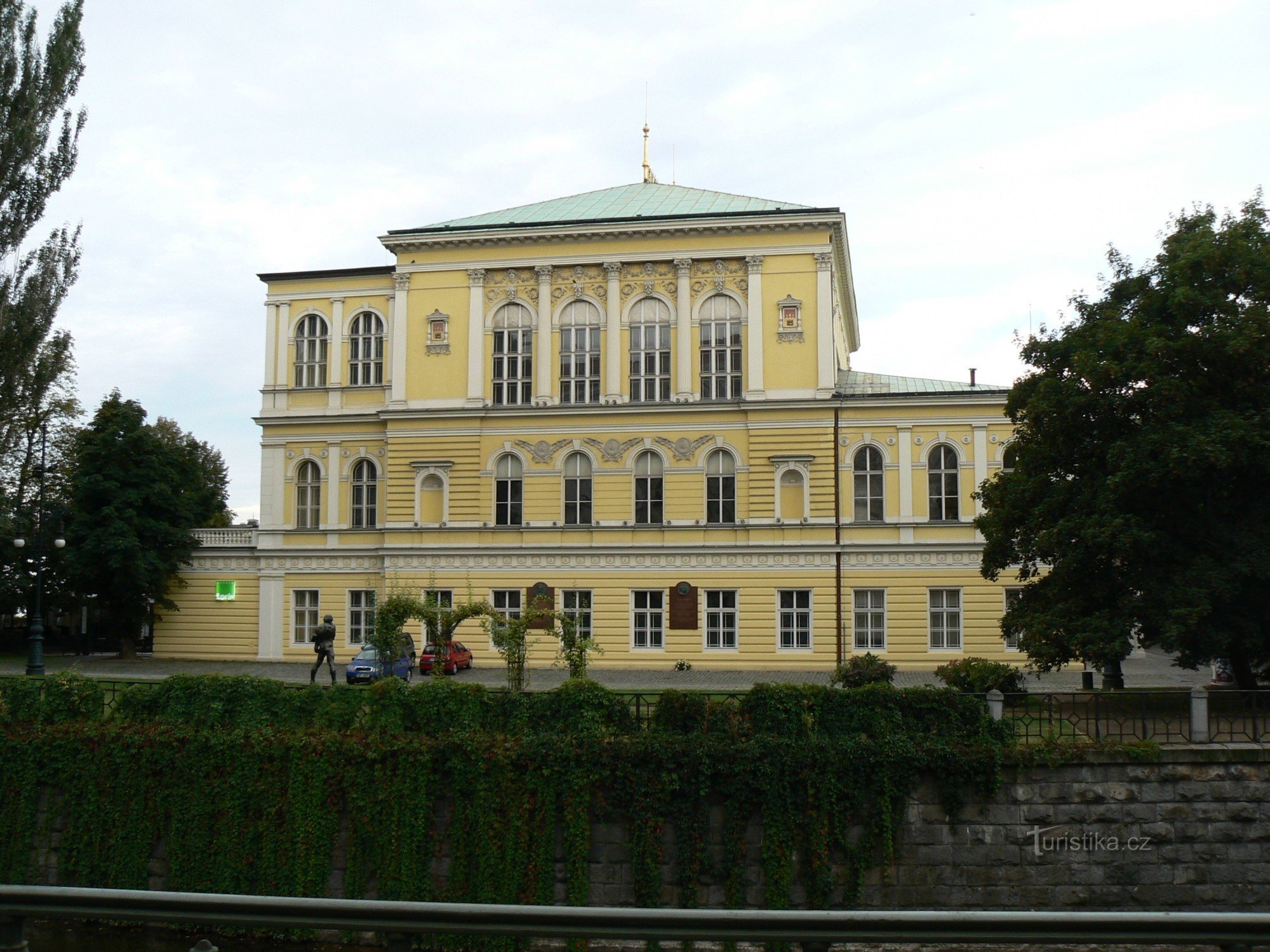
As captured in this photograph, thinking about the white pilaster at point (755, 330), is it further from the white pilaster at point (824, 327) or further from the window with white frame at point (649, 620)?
the window with white frame at point (649, 620)

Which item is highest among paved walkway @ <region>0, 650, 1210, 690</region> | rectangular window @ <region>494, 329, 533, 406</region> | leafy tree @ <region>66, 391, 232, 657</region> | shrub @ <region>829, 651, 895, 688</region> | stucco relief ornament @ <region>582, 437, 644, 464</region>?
rectangular window @ <region>494, 329, 533, 406</region>

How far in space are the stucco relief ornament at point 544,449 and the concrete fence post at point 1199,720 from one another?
84.0 ft

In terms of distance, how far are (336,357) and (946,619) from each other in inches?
1011

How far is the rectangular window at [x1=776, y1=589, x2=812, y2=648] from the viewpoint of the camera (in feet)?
123

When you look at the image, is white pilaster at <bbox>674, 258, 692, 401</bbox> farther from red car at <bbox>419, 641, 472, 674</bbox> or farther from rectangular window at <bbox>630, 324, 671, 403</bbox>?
red car at <bbox>419, 641, 472, 674</bbox>

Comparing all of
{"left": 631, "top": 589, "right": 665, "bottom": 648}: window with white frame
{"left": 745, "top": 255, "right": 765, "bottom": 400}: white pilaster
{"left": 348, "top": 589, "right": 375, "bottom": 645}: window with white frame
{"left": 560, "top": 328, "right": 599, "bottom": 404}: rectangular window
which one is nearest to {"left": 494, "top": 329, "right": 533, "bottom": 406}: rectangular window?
{"left": 560, "top": 328, "right": 599, "bottom": 404}: rectangular window

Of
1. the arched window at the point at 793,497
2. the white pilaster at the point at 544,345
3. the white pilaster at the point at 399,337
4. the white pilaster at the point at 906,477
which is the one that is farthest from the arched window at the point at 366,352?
the white pilaster at the point at 906,477

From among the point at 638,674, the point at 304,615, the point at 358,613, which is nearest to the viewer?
the point at 638,674

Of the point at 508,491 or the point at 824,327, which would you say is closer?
the point at 824,327

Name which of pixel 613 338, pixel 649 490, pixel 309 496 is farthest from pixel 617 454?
pixel 309 496

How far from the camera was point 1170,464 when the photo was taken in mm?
19484

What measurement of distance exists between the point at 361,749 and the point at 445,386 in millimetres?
24608

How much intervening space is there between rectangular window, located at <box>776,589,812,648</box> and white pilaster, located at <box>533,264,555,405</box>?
11.5 metres

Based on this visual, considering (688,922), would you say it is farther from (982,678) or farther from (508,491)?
(508,491)
